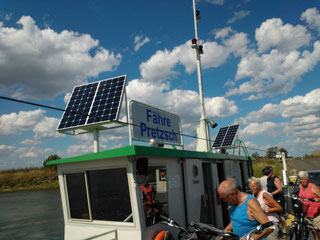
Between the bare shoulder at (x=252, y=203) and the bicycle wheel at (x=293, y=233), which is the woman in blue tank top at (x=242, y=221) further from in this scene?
the bicycle wheel at (x=293, y=233)

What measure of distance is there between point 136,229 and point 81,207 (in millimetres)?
1496

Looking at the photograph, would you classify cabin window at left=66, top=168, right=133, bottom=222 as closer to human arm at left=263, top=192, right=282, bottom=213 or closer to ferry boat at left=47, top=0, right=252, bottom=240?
ferry boat at left=47, top=0, right=252, bottom=240

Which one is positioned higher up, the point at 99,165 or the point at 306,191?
the point at 99,165

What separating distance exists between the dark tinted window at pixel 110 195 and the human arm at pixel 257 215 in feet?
8.04

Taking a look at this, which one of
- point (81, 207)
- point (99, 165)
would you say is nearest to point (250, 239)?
point (99, 165)

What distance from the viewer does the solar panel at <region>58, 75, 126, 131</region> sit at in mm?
7039

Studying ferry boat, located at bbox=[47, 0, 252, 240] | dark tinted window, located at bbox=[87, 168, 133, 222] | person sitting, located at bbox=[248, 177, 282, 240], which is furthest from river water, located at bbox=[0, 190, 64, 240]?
person sitting, located at bbox=[248, 177, 282, 240]

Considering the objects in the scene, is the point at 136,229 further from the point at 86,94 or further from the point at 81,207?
the point at 86,94

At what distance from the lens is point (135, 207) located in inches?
188

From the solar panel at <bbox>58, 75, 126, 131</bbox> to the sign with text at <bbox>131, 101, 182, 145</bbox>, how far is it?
1.84ft

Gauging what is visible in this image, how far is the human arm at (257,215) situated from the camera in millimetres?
2878

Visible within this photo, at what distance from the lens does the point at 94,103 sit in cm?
789

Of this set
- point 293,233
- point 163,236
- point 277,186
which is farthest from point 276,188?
point 163,236

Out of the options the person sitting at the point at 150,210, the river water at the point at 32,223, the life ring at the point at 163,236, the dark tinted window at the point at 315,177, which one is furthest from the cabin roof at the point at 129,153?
the river water at the point at 32,223
